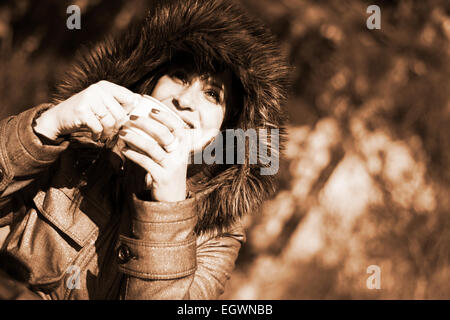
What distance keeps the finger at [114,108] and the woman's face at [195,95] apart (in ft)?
0.48

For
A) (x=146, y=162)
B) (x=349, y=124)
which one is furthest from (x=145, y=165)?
(x=349, y=124)

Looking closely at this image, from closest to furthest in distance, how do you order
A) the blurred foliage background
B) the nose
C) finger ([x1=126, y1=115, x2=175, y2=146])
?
1. finger ([x1=126, y1=115, x2=175, y2=146])
2. the nose
3. the blurred foliage background

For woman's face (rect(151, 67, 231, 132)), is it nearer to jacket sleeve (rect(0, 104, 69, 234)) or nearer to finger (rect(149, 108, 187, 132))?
finger (rect(149, 108, 187, 132))

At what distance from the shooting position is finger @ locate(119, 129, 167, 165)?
2.39ft

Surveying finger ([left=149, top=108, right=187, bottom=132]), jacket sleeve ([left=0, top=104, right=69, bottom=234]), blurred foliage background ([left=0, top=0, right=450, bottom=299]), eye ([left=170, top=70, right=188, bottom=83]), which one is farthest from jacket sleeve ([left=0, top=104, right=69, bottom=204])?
blurred foliage background ([left=0, top=0, right=450, bottom=299])

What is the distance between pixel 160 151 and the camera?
0.74m

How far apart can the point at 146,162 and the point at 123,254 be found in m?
0.20

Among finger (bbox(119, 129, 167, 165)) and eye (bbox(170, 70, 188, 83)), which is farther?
eye (bbox(170, 70, 188, 83))

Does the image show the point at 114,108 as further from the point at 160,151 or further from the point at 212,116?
the point at 212,116

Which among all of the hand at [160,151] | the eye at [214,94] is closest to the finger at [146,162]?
the hand at [160,151]

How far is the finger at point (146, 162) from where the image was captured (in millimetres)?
739

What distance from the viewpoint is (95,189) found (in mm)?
947

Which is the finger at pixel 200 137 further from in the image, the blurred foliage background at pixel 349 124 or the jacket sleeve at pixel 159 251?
the blurred foliage background at pixel 349 124
